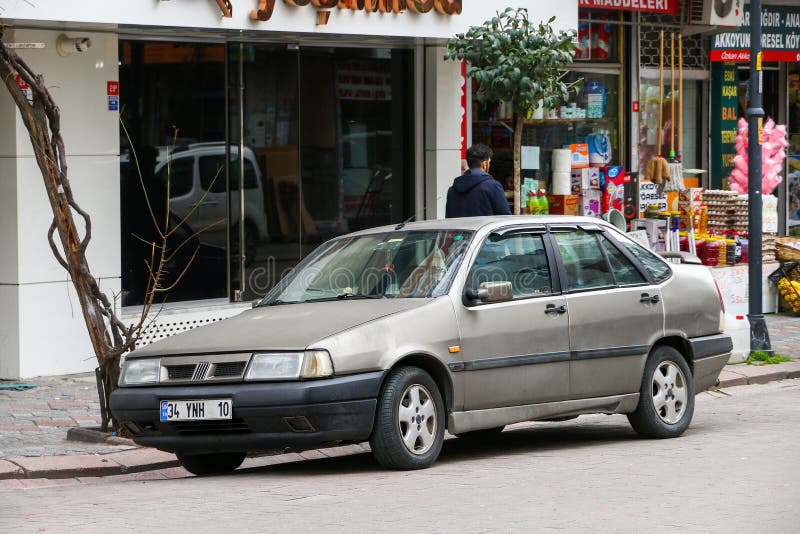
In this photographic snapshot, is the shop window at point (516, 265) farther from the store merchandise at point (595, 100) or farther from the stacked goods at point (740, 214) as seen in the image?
the stacked goods at point (740, 214)

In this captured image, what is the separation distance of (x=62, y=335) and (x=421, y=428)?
574 cm

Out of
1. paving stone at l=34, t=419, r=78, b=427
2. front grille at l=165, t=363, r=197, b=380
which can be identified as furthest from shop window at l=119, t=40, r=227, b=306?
front grille at l=165, t=363, r=197, b=380

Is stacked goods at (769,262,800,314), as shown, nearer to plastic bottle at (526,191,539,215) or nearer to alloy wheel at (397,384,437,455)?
plastic bottle at (526,191,539,215)

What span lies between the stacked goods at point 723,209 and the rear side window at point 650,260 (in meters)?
8.86

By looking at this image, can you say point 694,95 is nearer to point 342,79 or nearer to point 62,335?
point 342,79

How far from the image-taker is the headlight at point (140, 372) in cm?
905

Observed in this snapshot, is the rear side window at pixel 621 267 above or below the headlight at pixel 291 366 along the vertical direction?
above

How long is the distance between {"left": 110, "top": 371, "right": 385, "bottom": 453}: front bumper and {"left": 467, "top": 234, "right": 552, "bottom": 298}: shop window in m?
1.34

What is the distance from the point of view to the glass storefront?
1467cm

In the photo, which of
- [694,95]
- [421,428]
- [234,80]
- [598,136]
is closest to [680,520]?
[421,428]

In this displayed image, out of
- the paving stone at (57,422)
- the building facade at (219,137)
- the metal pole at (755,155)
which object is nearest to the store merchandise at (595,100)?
the building facade at (219,137)

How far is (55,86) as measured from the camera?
44.3 feet

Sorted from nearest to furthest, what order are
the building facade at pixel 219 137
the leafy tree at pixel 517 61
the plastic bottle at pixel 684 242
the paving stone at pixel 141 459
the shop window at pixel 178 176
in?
the paving stone at pixel 141 459 < the building facade at pixel 219 137 < the leafy tree at pixel 517 61 < the shop window at pixel 178 176 < the plastic bottle at pixel 684 242

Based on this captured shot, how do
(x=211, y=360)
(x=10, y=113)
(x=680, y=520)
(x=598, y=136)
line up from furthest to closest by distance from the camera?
(x=598, y=136) < (x=10, y=113) < (x=211, y=360) < (x=680, y=520)
